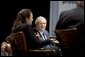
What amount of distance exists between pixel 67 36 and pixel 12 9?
3.38 m

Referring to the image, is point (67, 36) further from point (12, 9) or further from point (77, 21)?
point (12, 9)

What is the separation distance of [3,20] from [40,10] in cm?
85

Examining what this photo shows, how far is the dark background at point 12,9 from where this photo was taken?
5672mm

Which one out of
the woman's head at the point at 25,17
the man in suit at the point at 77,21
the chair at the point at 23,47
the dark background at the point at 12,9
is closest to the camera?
the man in suit at the point at 77,21

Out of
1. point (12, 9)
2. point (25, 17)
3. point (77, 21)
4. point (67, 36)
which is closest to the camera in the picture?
point (77, 21)

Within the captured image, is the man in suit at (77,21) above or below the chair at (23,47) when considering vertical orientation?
above

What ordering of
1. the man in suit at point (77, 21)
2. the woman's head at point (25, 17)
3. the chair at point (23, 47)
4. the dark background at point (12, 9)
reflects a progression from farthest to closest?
the dark background at point (12, 9), the woman's head at point (25, 17), the chair at point (23, 47), the man in suit at point (77, 21)

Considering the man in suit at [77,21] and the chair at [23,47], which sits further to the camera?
the chair at [23,47]

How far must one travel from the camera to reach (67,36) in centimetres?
264

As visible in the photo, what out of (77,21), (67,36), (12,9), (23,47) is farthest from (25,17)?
(12,9)

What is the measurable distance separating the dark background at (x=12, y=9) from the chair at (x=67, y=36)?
301 centimetres

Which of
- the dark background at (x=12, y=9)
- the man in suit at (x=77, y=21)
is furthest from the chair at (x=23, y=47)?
the dark background at (x=12, y=9)

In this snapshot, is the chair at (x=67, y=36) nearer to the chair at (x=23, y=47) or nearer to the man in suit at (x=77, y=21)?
the man in suit at (x=77, y=21)

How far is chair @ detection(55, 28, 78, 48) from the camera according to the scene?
2.54m
